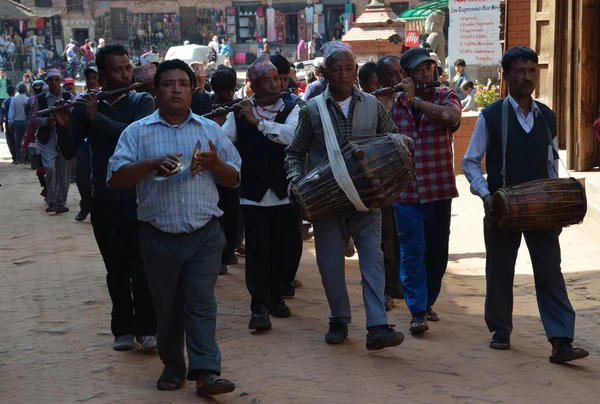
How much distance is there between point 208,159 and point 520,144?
203 cm

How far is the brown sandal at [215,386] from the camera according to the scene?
17.6ft

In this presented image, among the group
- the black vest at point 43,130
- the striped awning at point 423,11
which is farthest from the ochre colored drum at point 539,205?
the striped awning at point 423,11

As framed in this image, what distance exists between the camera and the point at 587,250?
10.3 meters

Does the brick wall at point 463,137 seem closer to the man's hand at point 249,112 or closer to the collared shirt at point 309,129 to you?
the man's hand at point 249,112

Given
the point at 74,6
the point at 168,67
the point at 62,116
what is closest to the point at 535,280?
the point at 168,67

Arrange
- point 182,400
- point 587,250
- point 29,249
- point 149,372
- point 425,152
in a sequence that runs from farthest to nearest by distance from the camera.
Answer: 1. point 29,249
2. point 587,250
3. point 425,152
4. point 149,372
5. point 182,400

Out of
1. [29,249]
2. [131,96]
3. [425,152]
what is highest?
[131,96]

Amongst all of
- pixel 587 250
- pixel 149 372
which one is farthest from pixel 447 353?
pixel 587 250

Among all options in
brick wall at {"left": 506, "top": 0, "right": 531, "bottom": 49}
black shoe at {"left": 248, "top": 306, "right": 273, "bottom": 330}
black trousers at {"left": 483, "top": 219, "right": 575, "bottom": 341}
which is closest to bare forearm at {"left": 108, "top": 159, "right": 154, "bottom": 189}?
black shoe at {"left": 248, "top": 306, "right": 273, "bottom": 330}

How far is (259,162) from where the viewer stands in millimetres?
7164

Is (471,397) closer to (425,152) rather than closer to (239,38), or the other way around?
(425,152)

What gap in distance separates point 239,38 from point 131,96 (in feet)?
153

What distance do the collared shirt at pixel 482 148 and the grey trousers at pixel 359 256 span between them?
639 millimetres

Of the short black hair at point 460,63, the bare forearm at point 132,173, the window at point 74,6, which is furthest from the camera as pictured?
the window at point 74,6
